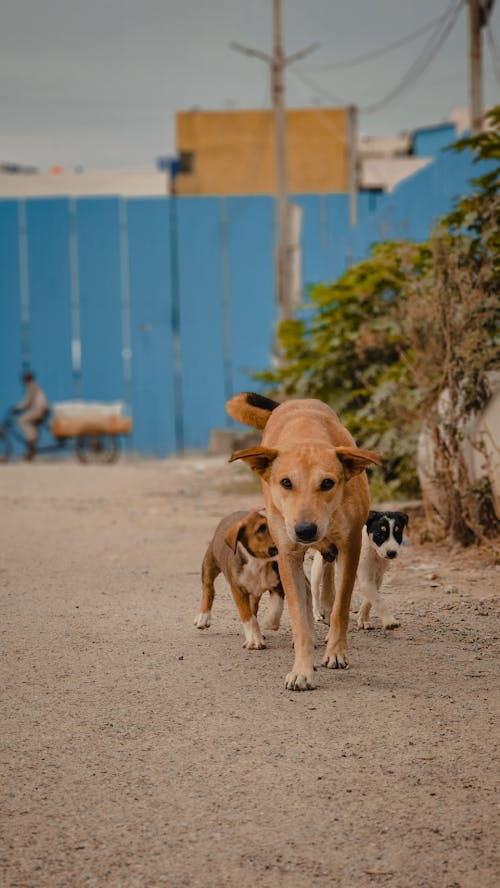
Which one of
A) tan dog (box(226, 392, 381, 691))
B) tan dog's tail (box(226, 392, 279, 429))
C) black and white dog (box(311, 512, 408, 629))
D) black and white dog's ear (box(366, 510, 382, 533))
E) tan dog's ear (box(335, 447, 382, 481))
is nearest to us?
tan dog (box(226, 392, 381, 691))

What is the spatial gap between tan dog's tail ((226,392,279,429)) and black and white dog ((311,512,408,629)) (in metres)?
0.82

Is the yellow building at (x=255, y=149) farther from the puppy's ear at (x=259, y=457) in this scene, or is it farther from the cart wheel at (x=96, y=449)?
the puppy's ear at (x=259, y=457)

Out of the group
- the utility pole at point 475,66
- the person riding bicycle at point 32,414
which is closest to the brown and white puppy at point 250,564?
the utility pole at point 475,66

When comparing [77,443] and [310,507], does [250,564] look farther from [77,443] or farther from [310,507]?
[77,443]

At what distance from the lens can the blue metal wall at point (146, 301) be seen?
26391 millimetres

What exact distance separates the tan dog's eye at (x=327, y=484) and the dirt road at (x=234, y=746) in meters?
0.86

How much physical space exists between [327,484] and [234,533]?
90 centimetres

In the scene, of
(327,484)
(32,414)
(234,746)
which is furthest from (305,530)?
(32,414)

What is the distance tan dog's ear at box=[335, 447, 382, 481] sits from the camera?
207 inches

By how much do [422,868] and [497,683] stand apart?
202cm

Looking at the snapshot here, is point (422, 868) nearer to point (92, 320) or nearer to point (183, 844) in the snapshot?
point (183, 844)

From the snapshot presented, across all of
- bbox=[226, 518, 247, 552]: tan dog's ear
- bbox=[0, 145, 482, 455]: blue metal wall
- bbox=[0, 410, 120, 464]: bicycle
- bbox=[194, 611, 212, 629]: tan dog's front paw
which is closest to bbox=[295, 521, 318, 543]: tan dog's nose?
bbox=[226, 518, 247, 552]: tan dog's ear

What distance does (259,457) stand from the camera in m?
5.39

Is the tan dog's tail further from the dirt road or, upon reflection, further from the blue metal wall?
the blue metal wall
